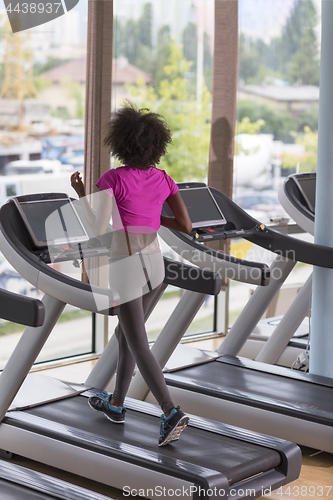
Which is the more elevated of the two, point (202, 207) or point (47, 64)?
point (47, 64)

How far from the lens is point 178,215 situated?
270cm

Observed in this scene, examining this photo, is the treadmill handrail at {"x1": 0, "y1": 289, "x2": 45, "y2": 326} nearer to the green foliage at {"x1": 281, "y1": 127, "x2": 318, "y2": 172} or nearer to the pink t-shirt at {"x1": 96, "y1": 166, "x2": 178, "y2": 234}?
the pink t-shirt at {"x1": 96, "y1": 166, "x2": 178, "y2": 234}

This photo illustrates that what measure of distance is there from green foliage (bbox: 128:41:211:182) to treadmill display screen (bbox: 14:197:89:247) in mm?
1933

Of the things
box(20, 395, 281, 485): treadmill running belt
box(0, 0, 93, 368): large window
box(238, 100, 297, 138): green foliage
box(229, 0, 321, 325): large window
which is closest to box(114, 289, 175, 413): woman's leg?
box(20, 395, 281, 485): treadmill running belt

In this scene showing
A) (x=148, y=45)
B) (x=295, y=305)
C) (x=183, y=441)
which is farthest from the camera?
(x=148, y=45)

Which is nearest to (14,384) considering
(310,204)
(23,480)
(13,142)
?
(23,480)

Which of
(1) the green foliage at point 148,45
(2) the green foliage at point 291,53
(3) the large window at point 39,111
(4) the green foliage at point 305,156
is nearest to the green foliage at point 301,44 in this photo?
(2) the green foliage at point 291,53

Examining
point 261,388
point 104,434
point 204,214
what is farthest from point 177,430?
point 204,214

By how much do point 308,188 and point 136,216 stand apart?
1999 millimetres

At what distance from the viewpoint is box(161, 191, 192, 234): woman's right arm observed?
267cm

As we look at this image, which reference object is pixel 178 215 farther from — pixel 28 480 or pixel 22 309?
pixel 28 480

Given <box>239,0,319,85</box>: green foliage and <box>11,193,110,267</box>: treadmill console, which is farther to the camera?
<box>239,0,319,85</box>: green foliage

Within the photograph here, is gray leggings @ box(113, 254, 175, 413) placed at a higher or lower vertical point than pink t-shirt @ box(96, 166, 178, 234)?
lower

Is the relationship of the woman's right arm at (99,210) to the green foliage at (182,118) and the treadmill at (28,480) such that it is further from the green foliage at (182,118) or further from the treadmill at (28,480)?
the green foliage at (182,118)
